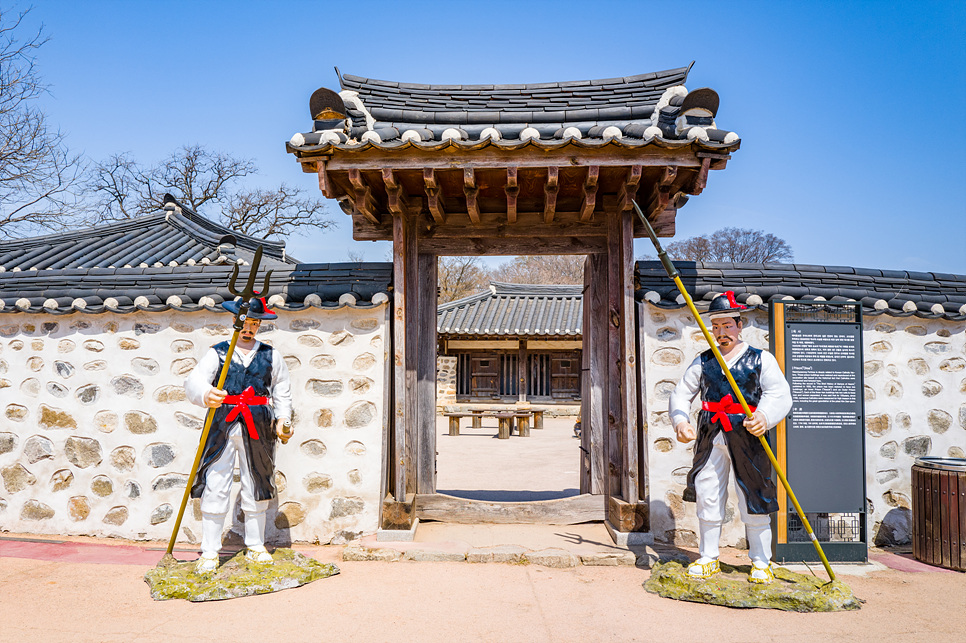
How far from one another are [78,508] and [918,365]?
7451mm

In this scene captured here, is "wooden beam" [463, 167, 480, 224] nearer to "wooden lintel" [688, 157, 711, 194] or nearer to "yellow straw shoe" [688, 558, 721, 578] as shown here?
"wooden lintel" [688, 157, 711, 194]

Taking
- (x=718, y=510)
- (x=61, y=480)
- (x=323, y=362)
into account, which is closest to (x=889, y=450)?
(x=718, y=510)

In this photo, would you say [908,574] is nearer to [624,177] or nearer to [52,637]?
[624,177]

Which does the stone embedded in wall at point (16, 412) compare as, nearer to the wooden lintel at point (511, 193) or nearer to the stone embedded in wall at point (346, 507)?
the stone embedded in wall at point (346, 507)

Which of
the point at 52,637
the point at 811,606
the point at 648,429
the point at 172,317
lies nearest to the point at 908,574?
the point at 811,606

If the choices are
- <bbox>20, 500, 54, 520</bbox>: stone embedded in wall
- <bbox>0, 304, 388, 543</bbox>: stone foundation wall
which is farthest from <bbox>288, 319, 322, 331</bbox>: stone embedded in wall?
<bbox>20, 500, 54, 520</bbox>: stone embedded in wall

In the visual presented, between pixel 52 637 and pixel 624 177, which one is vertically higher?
pixel 624 177

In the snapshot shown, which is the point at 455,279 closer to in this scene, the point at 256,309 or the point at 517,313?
the point at 517,313

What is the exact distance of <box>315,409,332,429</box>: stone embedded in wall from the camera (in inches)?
202

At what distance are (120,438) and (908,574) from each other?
640 cm

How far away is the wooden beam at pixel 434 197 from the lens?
4.62 meters

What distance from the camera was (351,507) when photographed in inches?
199

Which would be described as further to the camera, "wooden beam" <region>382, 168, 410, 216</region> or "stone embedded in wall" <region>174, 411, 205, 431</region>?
"stone embedded in wall" <region>174, 411, 205, 431</region>

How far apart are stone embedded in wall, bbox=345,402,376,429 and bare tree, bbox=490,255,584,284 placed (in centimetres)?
3468
